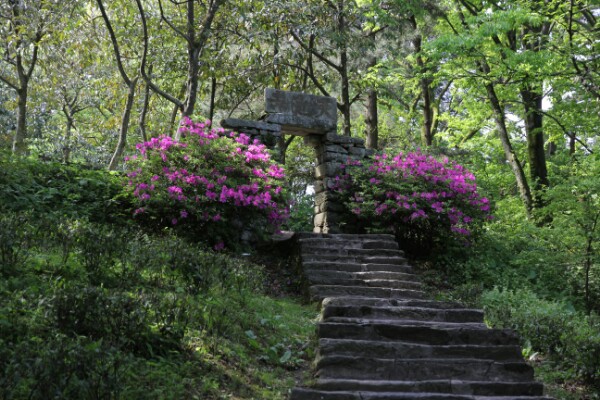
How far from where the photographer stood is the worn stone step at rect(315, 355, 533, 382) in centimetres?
484

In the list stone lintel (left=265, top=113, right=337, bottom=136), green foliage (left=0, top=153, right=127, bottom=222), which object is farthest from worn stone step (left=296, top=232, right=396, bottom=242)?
green foliage (left=0, top=153, right=127, bottom=222)

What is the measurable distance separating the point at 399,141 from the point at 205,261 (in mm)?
16612

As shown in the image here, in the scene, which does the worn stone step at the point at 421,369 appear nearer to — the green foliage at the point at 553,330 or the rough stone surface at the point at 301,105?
the green foliage at the point at 553,330

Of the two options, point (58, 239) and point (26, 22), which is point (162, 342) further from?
point (26, 22)

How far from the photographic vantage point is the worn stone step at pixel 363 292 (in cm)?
740

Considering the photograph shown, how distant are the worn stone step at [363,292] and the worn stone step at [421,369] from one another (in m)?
2.38

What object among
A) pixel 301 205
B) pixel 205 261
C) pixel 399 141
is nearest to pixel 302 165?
pixel 301 205

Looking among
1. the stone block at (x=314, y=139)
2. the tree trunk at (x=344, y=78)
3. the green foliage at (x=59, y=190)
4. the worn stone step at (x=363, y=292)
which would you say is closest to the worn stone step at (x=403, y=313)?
the worn stone step at (x=363, y=292)

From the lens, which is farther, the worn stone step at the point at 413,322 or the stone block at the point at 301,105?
the stone block at the point at 301,105

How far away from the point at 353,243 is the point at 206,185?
2662 millimetres

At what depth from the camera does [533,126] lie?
1456cm

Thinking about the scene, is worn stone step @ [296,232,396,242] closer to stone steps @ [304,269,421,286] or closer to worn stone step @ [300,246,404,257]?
worn stone step @ [300,246,404,257]

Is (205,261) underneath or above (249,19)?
underneath

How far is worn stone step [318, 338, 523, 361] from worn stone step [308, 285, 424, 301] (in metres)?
2.08
